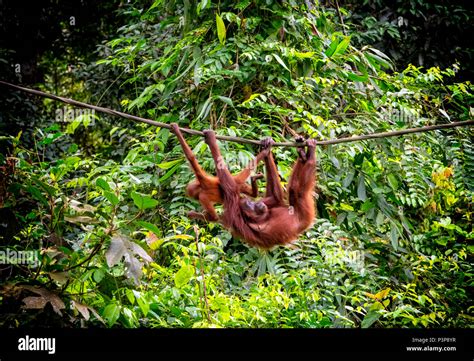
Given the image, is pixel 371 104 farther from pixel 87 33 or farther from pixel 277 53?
pixel 87 33

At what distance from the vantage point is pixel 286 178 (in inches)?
174

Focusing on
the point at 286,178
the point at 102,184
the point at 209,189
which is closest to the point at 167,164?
the point at 209,189

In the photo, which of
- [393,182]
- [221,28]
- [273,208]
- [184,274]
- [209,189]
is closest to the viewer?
[184,274]

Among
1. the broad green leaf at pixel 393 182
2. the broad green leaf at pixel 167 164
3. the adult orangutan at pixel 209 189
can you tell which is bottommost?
the adult orangutan at pixel 209 189

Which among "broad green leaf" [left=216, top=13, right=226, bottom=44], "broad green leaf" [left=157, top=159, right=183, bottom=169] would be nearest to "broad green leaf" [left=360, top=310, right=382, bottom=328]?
"broad green leaf" [left=157, top=159, right=183, bottom=169]

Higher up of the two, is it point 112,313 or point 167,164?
point 167,164

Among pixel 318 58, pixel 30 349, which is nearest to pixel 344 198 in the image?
pixel 318 58

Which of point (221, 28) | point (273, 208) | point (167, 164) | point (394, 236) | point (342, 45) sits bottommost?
point (394, 236)

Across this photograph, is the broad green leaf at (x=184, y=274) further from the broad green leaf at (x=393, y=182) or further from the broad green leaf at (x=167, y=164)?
the broad green leaf at (x=393, y=182)

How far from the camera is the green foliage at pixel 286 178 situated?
12.5 ft

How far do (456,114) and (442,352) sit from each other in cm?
310

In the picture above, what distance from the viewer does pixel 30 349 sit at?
294 centimetres

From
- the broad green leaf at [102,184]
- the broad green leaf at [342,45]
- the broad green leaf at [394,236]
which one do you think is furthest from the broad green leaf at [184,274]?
the broad green leaf at [342,45]

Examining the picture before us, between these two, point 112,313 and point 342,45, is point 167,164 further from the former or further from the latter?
point 342,45
